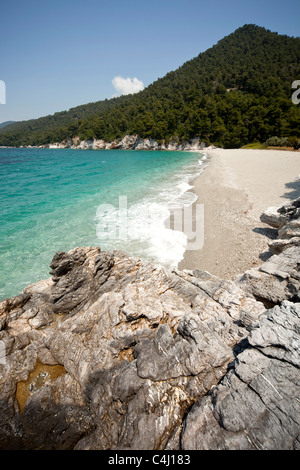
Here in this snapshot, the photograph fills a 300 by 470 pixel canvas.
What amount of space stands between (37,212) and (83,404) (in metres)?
18.5

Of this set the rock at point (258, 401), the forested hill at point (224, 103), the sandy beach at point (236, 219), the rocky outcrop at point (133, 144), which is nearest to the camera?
the rock at point (258, 401)

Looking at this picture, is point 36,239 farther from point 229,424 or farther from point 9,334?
point 229,424

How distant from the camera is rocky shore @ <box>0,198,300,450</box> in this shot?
3.54 m

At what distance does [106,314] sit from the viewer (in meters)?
6.16

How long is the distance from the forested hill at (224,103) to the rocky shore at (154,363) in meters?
70.6

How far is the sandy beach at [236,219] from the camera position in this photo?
406 inches

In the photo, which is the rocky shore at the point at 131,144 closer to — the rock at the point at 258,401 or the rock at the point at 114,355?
the rock at the point at 114,355

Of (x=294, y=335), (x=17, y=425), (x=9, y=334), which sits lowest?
(x=17, y=425)

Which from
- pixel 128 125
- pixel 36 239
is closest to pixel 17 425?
pixel 36 239

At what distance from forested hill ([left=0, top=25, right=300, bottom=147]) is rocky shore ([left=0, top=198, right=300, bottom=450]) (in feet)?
232

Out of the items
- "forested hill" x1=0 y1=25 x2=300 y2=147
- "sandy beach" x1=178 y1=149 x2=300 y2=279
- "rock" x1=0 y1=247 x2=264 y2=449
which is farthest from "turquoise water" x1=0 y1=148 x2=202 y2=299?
"forested hill" x1=0 y1=25 x2=300 y2=147

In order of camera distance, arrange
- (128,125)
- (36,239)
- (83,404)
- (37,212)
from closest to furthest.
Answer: (83,404) → (36,239) → (37,212) → (128,125)

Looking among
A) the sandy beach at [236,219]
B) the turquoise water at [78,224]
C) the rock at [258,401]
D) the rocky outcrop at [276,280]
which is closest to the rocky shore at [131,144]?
the sandy beach at [236,219]

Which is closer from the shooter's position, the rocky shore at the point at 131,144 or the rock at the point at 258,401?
the rock at the point at 258,401
